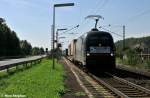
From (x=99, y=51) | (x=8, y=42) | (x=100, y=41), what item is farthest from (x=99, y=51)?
(x=8, y=42)

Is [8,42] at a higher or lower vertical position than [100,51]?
higher

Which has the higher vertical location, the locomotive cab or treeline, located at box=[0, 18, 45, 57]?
treeline, located at box=[0, 18, 45, 57]

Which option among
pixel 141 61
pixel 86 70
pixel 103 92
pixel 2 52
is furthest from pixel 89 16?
pixel 2 52

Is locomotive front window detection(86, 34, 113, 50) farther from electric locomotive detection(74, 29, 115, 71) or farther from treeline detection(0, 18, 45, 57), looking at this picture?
treeline detection(0, 18, 45, 57)

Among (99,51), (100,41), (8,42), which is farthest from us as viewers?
(8,42)

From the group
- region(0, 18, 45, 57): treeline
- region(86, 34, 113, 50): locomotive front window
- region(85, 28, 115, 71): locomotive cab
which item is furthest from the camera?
region(0, 18, 45, 57): treeline

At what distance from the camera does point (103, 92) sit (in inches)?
758

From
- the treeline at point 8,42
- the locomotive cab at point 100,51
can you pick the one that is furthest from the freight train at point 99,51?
the treeline at point 8,42

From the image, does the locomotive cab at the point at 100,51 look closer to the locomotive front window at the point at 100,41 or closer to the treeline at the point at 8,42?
the locomotive front window at the point at 100,41

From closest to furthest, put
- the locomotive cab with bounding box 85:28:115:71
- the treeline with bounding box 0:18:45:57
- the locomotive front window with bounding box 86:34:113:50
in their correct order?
the locomotive cab with bounding box 85:28:115:71 → the locomotive front window with bounding box 86:34:113:50 → the treeline with bounding box 0:18:45:57

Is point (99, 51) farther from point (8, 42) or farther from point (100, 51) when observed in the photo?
point (8, 42)

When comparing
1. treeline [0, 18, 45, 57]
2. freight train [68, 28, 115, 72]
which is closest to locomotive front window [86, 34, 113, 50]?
freight train [68, 28, 115, 72]

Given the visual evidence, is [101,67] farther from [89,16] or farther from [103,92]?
[103,92]

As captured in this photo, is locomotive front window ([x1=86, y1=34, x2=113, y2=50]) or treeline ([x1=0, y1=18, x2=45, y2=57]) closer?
locomotive front window ([x1=86, y1=34, x2=113, y2=50])
